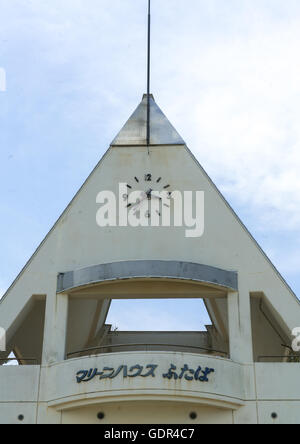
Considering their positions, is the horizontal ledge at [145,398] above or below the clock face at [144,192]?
below

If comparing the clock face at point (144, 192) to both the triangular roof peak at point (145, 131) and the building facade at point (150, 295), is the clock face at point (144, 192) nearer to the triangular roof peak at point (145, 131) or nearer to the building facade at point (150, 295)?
the building facade at point (150, 295)

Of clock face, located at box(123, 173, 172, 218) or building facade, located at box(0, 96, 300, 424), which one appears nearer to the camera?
building facade, located at box(0, 96, 300, 424)

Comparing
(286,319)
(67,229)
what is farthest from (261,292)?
(67,229)

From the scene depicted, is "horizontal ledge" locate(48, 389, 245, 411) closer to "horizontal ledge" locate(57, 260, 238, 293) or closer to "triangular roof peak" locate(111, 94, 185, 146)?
"horizontal ledge" locate(57, 260, 238, 293)

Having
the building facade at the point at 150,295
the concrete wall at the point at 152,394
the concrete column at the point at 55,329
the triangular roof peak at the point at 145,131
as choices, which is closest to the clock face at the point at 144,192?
the building facade at the point at 150,295

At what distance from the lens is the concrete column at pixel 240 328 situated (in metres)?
25.5

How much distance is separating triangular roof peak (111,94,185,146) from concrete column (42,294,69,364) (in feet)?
23.1

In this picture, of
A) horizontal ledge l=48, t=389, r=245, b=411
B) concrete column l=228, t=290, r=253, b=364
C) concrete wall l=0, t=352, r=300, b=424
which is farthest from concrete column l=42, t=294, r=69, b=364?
concrete column l=228, t=290, r=253, b=364

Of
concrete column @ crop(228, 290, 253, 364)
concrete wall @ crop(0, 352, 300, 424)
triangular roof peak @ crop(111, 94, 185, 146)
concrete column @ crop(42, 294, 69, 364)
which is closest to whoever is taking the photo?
concrete wall @ crop(0, 352, 300, 424)

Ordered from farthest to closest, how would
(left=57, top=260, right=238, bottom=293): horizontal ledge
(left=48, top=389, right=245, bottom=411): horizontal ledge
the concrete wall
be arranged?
(left=57, top=260, right=238, bottom=293): horizontal ledge < the concrete wall < (left=48, top=389, right=245, bottom=411): horizontal ledge

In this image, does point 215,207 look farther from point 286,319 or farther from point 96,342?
point 96,342

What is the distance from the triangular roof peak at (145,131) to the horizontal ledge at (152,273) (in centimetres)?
578

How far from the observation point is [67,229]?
2798cm

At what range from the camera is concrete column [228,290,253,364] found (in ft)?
83.5
